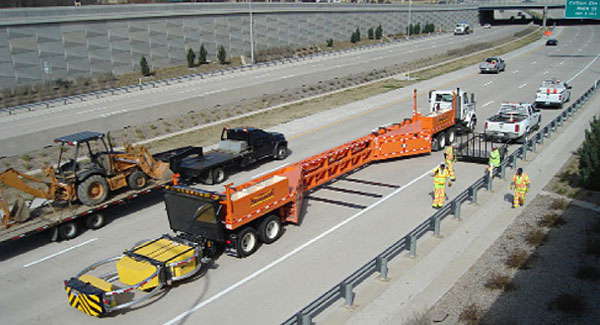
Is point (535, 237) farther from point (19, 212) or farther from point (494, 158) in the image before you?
point (19, 212)

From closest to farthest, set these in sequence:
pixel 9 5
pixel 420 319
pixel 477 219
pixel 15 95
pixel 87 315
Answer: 1. pixel 420 319
2. pixel 87 315
3. pixel 477 219
4. pixel 15 95
5. pixel 9 5

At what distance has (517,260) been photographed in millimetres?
11727

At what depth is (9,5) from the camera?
5641cm

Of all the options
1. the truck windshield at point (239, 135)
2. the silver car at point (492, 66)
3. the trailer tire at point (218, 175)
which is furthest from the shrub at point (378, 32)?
the trailer tire at point (218, 175)

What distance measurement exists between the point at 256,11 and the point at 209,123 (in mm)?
44203

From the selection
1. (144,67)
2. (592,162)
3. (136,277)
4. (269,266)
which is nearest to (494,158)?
(592,162)

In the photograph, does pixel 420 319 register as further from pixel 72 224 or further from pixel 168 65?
pixel 168 65

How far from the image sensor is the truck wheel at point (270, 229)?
1343cm

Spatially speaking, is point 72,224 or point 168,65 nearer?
point 72,224

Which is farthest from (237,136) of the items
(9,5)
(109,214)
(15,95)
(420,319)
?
(9,5)

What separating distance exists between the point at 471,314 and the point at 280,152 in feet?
44.2

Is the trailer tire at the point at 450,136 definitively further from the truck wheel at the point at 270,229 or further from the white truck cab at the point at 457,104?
the truck wheel at the point at 270,229

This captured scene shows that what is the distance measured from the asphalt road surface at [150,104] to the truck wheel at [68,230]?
41.9ft

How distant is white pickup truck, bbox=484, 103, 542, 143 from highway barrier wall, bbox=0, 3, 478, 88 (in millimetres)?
41073
